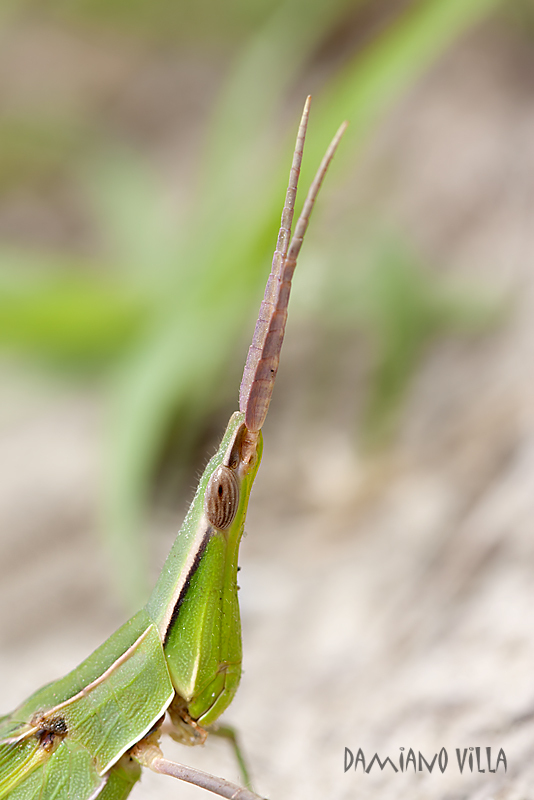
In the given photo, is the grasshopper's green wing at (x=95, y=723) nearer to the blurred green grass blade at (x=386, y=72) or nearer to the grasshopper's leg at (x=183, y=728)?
the grasshopper's leg at (x=183, y=728)

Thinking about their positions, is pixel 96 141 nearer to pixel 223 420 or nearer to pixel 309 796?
pixel 223 420

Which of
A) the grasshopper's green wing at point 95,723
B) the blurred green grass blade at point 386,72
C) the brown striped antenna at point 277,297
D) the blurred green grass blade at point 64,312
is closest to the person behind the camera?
the brown striped antenna at point 277,297

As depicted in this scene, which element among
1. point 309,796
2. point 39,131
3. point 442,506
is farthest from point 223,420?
point 39,131

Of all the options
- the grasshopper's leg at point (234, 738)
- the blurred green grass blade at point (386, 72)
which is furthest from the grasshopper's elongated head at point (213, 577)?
the blurred green grass blade at point (386, 72)

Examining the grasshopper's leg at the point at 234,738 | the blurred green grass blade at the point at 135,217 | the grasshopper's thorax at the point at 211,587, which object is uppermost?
the blurred green grass blade at the point at 135,217

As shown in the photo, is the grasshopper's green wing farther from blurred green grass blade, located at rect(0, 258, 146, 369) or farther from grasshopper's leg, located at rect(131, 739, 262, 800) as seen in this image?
blurred green grass blade, located at rect(0, 258, 146, 369)

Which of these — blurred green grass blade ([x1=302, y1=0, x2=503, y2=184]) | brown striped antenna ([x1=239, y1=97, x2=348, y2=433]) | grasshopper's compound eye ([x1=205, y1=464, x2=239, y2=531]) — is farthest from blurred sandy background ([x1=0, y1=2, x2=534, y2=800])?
brown striped antenna ([x1=239, y1=97, x2=348, y2=433])

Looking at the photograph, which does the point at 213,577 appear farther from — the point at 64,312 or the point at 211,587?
the point at 64,312

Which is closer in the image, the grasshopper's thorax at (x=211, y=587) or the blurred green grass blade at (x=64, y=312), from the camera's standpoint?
the grasshopper's thorax at (x=211, y=587)
